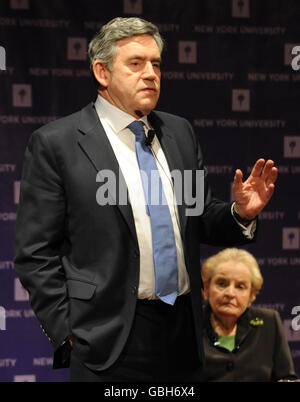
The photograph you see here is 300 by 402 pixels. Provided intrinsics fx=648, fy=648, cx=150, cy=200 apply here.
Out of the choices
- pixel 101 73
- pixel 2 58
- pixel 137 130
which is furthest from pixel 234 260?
pixel 2 58

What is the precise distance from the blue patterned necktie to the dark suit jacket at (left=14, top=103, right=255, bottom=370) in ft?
0.19

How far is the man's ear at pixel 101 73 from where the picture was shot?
227 centimetres

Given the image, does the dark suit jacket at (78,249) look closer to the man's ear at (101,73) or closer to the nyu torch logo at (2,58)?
the man's ear at (101,73)

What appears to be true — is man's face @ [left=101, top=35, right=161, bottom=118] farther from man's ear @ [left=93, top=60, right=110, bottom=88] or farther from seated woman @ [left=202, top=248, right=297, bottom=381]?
seated woman @ [left=202, top=248, right=297, bottom=381]

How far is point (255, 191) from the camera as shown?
87.0 inches

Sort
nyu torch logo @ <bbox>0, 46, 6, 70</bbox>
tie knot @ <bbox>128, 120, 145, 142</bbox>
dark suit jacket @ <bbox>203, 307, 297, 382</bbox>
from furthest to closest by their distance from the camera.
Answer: nyu torch logo @ <bbox>0, 46, 6, 70</bbox> → dark suit jacket @ <bbox>203, 307, 297, 382</bbox> → tie knot @ <bbox>128, 120, 145, 142</bbox>

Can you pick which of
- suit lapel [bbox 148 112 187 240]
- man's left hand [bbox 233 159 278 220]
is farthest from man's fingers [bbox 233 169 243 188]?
suit lapel [bbox 148 112 187 240]

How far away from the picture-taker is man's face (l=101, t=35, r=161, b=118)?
86.5 inches

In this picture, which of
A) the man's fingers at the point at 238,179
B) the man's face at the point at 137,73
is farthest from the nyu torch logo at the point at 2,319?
the man's fingers at the point at 238,179

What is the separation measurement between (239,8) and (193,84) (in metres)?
0.55

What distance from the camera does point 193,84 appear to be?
4.05 metres

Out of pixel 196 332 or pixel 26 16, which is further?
pixel 26 16
